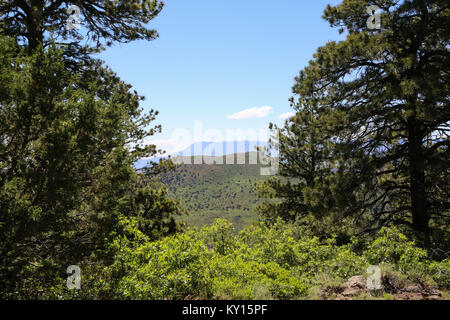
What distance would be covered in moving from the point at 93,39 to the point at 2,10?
2647 millimetres

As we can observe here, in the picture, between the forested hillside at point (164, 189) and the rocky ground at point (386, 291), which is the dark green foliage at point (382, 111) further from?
the rocky ground at point (386, 291)

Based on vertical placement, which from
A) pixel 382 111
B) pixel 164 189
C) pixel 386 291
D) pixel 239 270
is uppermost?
pixel 382 111

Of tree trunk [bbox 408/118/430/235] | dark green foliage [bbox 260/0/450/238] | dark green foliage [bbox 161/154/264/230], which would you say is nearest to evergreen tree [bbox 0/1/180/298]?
dark green foliage [bbox 260/0/450/238]

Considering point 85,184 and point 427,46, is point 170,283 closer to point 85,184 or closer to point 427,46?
point 85,184

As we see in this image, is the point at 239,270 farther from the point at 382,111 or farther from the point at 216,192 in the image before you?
the point at 216,192

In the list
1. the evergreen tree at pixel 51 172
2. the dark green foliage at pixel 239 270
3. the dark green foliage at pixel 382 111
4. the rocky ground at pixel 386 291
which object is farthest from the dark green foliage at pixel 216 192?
the evergreen tree at pixel 51 172

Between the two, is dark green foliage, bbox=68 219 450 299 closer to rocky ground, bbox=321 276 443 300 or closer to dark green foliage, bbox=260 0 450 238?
rocky ground, bbox=321 276 443 300

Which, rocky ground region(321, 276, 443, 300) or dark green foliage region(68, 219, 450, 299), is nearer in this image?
dark green foliage region(68, 219, 450, 299)

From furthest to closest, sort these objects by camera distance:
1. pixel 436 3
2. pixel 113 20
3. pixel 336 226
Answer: pixel 336 226 < pixel 113 20 < pixel 436 3

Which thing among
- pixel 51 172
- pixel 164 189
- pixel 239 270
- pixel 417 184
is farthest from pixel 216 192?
pixel 51 172

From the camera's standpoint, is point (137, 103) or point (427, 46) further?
point (137, 103)

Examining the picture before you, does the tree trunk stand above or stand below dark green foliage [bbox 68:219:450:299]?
above

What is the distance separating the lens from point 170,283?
5164 millimetres
